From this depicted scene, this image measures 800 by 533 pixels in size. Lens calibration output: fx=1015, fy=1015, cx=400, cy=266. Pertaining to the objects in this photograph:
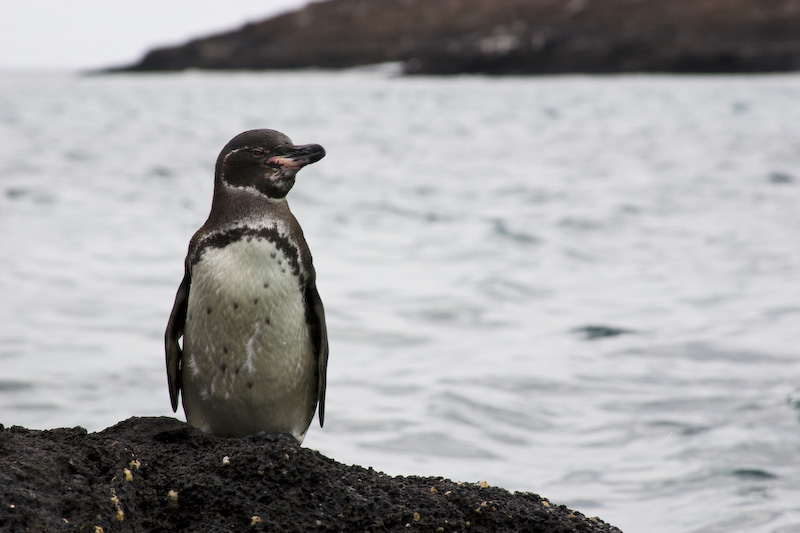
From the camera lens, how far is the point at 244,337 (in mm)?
3393

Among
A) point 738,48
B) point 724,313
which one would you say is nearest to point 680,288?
point 724,313

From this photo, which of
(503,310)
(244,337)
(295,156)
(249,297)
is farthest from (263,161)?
(503,310)

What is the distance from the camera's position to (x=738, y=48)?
7019 cm

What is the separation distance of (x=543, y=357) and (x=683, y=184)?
12526mm

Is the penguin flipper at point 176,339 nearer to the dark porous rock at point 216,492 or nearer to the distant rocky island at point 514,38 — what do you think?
the dark porous rock at point 216,492

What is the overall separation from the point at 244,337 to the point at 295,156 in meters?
0.63

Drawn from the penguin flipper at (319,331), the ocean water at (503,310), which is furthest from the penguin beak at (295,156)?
the ocean water at (503,310)

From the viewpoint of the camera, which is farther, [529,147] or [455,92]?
[455,92]

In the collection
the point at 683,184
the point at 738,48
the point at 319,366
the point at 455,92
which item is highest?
the point at 738,48

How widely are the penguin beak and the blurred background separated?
9.20 ft

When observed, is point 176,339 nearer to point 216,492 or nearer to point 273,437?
point 273,437

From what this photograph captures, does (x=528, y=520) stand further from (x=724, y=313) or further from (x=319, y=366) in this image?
(x=724, y=313)

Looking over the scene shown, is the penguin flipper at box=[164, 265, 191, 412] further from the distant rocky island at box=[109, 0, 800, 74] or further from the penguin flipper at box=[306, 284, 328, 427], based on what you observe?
the distant rocky island at box=[109, 0, 800, 74]

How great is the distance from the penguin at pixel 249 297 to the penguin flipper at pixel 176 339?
0.18ft
